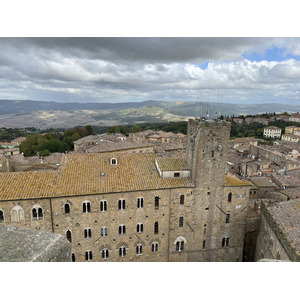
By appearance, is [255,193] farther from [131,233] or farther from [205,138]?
[131,233]

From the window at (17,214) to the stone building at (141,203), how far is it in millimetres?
73

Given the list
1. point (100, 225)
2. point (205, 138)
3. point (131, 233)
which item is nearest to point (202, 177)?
point (205, 138)

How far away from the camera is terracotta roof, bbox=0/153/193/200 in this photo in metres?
19.6

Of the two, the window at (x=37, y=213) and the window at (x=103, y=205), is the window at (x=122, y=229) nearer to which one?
the window at (x=103, y=205)

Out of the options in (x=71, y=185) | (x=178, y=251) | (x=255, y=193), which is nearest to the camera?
(x=71, y=185)

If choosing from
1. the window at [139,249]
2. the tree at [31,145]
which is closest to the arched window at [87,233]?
the window at [139,249]

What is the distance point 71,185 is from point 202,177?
12055 mm

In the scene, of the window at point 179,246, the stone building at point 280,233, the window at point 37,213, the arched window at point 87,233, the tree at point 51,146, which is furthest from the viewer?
the tree at point 51,146

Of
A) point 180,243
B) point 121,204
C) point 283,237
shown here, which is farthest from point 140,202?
point 283,237

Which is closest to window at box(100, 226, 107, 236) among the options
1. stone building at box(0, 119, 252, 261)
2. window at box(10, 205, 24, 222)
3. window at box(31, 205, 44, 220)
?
stone building at box(0, 119, 252, 261)

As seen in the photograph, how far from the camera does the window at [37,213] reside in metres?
19.3

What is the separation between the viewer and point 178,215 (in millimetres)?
22469

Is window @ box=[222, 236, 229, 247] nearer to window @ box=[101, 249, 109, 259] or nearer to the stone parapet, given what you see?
the stone parapet

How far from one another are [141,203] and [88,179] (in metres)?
5.32
